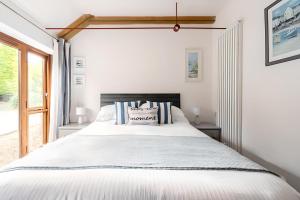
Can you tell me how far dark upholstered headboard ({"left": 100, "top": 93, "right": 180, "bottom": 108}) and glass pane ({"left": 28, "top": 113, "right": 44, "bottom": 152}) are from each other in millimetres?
1105

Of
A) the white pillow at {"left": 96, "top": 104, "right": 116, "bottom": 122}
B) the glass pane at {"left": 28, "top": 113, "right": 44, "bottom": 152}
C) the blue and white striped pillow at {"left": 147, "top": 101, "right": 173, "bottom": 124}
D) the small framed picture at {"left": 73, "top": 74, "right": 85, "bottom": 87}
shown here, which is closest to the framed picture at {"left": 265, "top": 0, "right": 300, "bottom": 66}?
the blue and white striped pillow at {"left": 147, "top": 101, "right": 173, "bottom": 124}

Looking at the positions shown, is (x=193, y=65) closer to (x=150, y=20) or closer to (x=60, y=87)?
(x=150, y=20)

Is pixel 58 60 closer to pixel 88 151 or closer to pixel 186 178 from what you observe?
pixel 88 151

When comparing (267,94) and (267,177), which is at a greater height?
(267,94)

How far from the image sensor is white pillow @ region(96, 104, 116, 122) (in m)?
3.29

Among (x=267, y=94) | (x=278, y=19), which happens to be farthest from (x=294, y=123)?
(x=278, y=19)

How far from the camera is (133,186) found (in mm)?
1061

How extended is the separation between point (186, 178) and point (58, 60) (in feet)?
10.2

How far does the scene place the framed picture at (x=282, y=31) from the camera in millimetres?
1614

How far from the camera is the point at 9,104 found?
8.91 feet

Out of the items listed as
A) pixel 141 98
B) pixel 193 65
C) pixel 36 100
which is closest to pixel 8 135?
pixel 36 100

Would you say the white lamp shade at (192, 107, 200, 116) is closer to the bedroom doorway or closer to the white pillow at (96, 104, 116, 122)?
the white pillow at (96, 104, 116, 122)

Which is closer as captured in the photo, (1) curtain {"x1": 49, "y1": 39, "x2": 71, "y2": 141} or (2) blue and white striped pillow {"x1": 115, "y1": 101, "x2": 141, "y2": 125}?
(2) blue and white striped pillow {"x1": 115, "y1": 101, "x2": 141, "y2": 125}

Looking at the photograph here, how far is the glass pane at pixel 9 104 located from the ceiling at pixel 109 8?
67 cm
